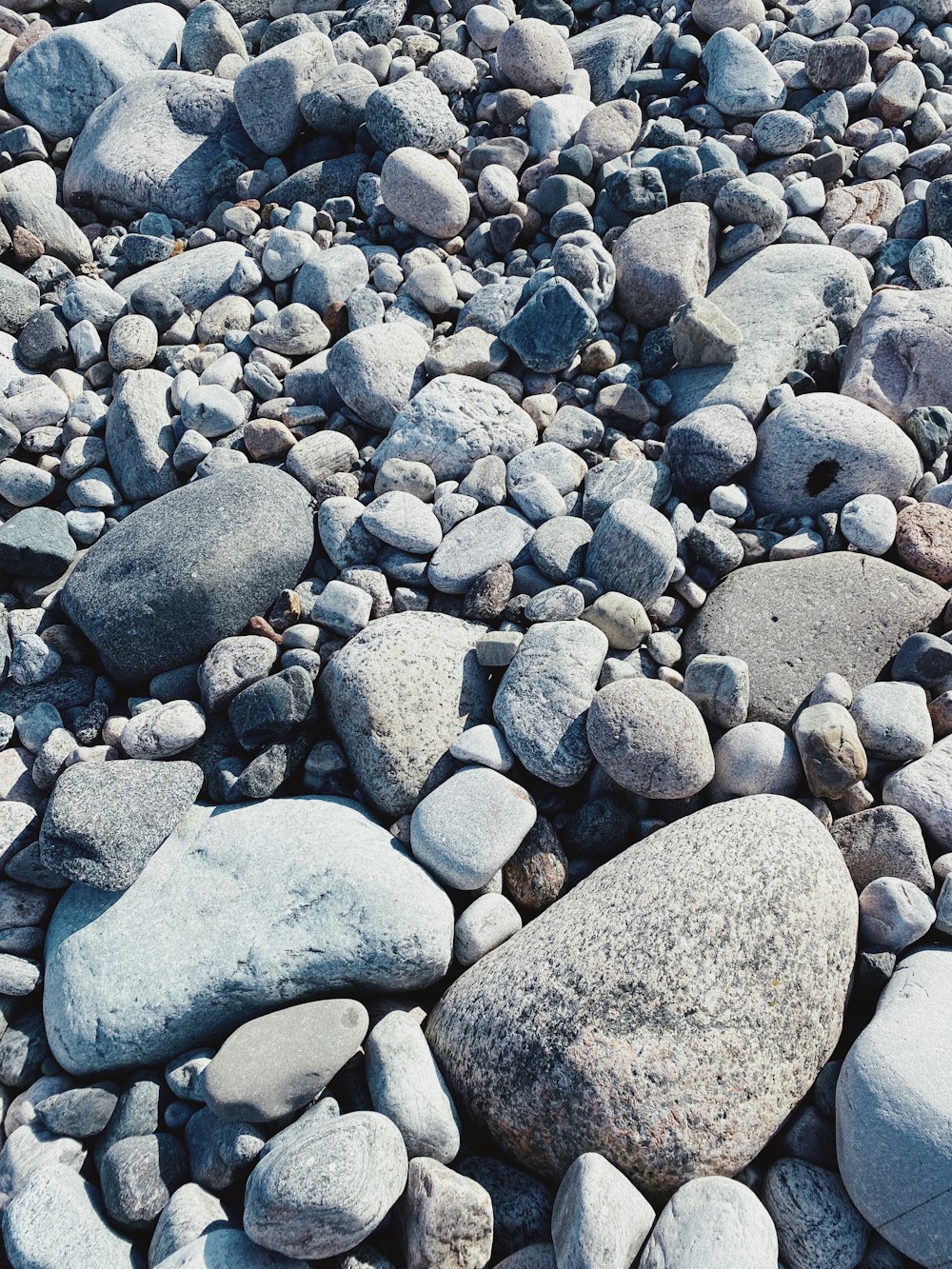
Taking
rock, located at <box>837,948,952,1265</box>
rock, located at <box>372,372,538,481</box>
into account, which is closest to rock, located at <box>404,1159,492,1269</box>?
rock, located at <box>837,948,952,1265</box>

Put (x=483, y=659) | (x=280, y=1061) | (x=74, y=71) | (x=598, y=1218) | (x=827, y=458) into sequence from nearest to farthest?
(x=598, y=1218) < (x=280, y=1061) < (x=483, y=659) < (x=827, y=458) < (x=74, y=71)

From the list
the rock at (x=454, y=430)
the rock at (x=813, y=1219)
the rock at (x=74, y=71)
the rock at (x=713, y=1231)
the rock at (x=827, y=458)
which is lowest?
the rock at (x=813, y=1219)

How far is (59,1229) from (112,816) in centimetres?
97

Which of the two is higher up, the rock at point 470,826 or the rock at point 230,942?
the rock at point 470,826

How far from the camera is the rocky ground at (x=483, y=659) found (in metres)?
2.05

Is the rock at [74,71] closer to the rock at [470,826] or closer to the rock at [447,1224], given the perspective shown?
the rock at [470,826]

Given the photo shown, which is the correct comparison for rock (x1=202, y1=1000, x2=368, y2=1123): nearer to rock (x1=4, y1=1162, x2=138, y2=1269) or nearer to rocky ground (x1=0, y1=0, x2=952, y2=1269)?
rocky ground (x1=0, y1=0, x2=952, y2=1269)

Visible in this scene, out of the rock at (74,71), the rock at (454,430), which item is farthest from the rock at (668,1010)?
the rock at (74,71)

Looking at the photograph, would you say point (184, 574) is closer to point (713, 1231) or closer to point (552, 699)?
point (552, 699)

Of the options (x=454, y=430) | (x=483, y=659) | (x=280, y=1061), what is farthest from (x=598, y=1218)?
(x=454, y=430)

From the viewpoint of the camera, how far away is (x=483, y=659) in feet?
9.20

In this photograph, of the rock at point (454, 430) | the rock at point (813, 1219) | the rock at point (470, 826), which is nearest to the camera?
the rock at point (813, 1219)

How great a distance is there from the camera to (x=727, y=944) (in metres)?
2.12

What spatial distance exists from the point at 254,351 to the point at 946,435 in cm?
273
